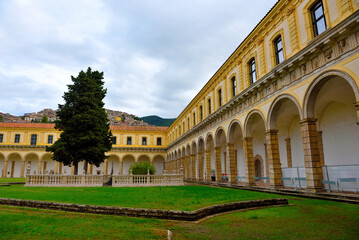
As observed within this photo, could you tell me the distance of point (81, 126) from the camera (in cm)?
2073

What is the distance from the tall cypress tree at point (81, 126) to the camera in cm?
2043

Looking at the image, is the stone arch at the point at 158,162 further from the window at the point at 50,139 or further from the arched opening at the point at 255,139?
the arched opening at the point at 255,139

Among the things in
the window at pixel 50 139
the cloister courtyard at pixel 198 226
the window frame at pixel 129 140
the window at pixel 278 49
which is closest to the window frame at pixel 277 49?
the window at pixel 278 49

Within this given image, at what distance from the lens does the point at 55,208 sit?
7.42 metres

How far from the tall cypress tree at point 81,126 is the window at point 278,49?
16085mm

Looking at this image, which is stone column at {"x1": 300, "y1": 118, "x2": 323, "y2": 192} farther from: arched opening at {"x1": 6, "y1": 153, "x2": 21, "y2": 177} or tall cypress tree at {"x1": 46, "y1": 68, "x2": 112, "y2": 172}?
arched opening at {"x1": 6, "y1": 153, "x2": 21, "y2": 177}

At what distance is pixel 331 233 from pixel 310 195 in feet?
19.6

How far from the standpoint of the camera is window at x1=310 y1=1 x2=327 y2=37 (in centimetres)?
1022

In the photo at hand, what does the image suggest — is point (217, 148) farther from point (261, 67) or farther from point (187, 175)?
point (187, 175)

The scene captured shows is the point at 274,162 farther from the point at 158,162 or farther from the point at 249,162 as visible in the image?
the point at 158,162

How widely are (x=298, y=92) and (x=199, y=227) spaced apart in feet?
28.9

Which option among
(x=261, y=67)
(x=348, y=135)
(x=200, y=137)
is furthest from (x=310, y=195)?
(x=200, y=137)

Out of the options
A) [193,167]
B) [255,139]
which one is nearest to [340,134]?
[255,139]

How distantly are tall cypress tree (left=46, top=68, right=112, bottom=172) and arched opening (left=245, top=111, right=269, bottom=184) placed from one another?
44.0 ft
